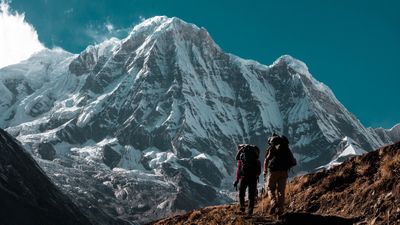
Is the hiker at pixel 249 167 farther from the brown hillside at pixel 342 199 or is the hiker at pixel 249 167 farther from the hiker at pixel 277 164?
the brown hillside at pixel 342 199

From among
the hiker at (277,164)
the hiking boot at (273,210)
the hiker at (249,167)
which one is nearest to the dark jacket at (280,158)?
the hiker at (277,164)

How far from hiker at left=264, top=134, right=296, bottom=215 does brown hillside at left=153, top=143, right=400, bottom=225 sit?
782 mm

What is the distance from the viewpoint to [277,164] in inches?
782

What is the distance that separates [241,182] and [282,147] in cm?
200

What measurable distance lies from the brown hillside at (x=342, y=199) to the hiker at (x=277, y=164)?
0.78 metres

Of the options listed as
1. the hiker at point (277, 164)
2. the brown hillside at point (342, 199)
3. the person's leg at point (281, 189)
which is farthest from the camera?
the hiker at point (277, 164)

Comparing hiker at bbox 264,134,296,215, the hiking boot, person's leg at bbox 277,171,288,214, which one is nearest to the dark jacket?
hiker at bbox 264,134,296,215

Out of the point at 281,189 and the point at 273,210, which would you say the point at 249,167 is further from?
the point at 281,189

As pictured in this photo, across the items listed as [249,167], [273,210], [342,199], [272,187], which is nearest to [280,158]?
[272,187]

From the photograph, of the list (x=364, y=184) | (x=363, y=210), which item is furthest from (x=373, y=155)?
(x=363, y=210)

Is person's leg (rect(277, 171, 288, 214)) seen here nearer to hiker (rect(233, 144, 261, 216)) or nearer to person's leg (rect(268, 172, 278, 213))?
person's leg (rect(268, 172, 278, 213))

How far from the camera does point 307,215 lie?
16.4 m

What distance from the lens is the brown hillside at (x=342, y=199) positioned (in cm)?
1667

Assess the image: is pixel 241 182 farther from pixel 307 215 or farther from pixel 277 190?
pixel 307 215
